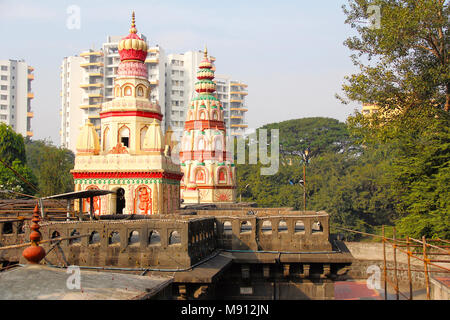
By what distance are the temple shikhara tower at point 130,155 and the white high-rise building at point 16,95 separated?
73.3 m

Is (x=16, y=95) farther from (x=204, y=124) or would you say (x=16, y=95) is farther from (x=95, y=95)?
(x=204, y=124)

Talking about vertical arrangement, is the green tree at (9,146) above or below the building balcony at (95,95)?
below

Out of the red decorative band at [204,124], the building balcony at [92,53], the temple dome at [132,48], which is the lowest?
the red decorative band at [204,124]

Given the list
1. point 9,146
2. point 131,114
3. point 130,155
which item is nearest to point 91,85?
point 9,146

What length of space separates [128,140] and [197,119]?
71.4 feet

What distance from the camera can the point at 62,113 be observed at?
99750mm

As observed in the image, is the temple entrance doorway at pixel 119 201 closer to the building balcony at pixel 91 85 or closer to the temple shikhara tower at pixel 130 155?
the temple shikhara tower at pixel 130 155

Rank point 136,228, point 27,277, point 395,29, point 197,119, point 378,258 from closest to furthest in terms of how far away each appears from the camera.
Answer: point 27,277 < point 136,228 < point 395,29 < point 378,258 < point 197,119

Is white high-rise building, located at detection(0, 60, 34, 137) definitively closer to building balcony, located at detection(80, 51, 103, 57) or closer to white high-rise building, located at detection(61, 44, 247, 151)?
white high-rise building, located at detection(61, 44, 247, 151)

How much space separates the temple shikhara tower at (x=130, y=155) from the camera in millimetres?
27812

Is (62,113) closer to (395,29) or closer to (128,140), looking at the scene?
(128,140)

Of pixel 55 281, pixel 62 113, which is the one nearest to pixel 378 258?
pixel 55 281

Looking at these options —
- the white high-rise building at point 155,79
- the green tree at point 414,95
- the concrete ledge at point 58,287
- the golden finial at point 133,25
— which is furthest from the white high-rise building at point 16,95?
the concrete ledge at point 58,287

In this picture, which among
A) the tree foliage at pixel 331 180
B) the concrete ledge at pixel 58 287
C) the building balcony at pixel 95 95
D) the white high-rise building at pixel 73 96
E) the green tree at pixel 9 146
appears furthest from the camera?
the white high-rise building at pixel 73 96
